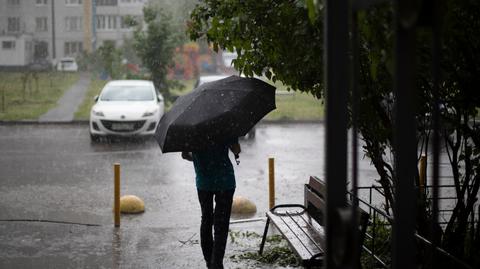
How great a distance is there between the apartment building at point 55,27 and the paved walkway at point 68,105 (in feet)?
71.8

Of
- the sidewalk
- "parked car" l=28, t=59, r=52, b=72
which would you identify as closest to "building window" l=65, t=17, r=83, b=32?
"parked car" l=28, t=59, r=52, b=72

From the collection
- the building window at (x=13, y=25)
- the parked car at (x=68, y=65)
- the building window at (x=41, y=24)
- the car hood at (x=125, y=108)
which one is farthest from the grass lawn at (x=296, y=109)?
the building window at (x=41, y=24)

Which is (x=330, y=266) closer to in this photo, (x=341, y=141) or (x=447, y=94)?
(x=341, y=141)

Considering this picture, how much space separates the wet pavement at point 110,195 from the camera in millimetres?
8367

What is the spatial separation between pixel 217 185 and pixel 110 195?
19.1ft

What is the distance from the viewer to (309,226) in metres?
7.46

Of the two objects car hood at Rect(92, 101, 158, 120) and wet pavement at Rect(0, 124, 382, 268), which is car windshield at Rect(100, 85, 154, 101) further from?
wet pavement at Rect(0, 124, 382, 268)

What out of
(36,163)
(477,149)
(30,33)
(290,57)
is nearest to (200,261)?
(290,57)

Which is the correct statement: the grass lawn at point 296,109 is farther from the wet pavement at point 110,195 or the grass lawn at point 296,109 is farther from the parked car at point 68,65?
the parked car at point 68,65

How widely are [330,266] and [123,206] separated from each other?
8.02 m

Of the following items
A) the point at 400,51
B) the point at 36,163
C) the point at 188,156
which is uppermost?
the point at 400,51

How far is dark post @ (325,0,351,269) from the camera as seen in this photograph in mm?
2803

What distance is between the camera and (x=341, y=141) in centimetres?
281

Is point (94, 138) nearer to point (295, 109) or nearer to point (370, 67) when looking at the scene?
point (295, 109)
